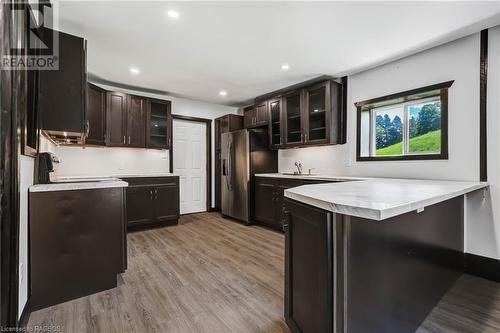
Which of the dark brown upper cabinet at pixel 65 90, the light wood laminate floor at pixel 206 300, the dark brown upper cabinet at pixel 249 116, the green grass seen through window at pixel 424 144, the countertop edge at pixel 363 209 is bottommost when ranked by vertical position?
the light wood laminate floor at pixel 206 300

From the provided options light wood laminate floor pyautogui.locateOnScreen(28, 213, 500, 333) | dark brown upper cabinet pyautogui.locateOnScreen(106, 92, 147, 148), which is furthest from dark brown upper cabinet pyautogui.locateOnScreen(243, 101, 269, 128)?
light wood laminate floor pyautogui.locateOnScreen(28, 213, 500, 333)

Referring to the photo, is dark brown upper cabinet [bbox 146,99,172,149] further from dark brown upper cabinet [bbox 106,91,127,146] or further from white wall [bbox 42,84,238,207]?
dark brown upper cabinet [bbox 106,91,127,146]

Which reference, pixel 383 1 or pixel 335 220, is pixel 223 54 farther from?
pixel 335 220

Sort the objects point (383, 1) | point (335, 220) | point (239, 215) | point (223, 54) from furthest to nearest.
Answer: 1. point (239, 215)
2. point (223, 54)
3. point (383, 1)
4. point (335, 220)

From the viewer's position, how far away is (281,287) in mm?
2146

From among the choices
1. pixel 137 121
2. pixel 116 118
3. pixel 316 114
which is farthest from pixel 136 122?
pixel 316 114

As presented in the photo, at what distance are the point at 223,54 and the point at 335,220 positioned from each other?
104 inches

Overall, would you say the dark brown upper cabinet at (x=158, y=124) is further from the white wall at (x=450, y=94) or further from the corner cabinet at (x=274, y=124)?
the white wall at (x=450, y=94)

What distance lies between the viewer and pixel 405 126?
312 centimetres

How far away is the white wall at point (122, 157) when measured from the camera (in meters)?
3.82

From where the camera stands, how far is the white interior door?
16.8 ft

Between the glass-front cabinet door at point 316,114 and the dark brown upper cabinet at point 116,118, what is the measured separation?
309cm

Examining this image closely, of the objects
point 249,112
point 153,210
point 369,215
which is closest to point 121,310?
point 369,215

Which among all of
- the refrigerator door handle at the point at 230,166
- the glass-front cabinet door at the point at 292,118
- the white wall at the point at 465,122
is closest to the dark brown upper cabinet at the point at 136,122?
the refrigerator door handle at the point at 230,166
